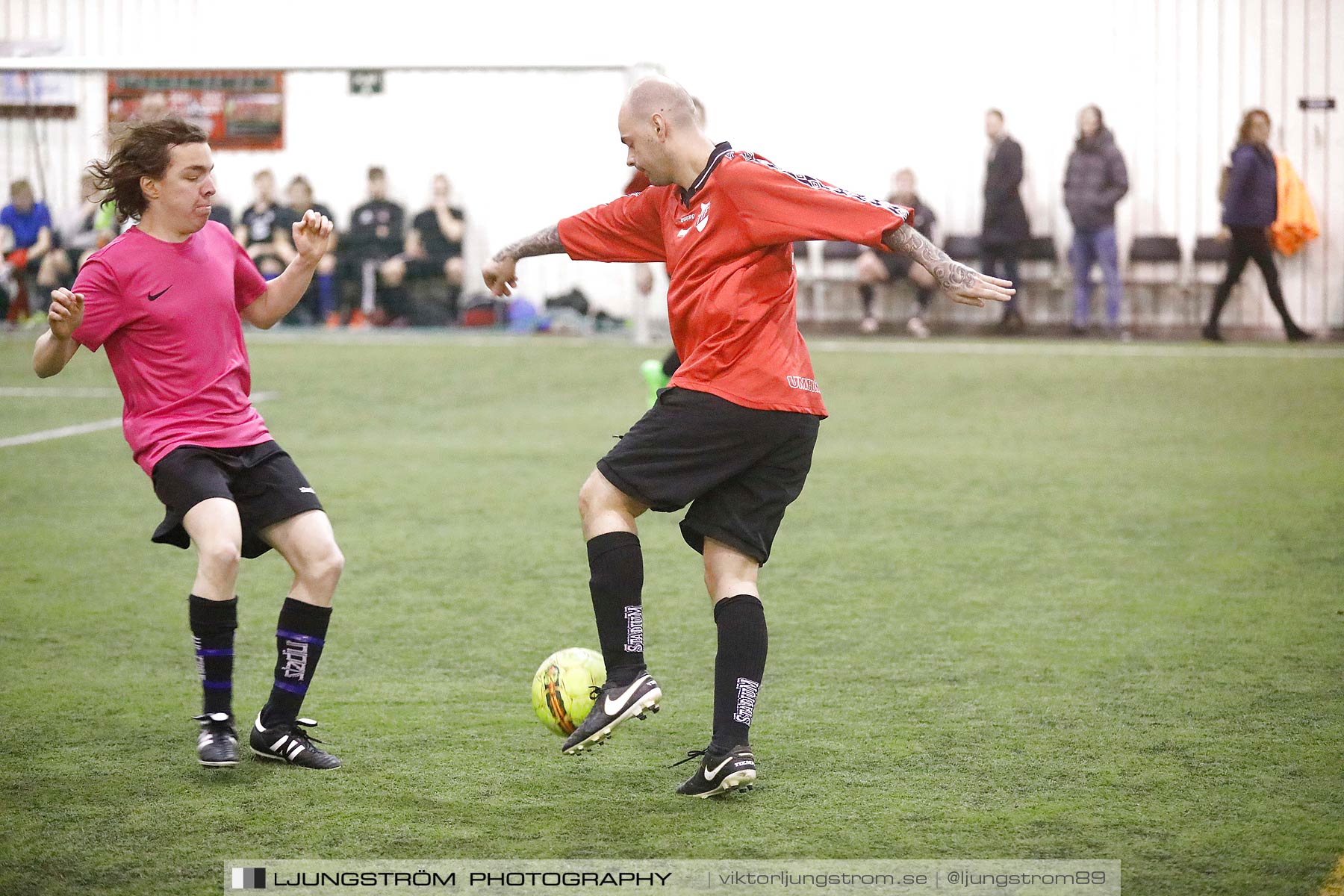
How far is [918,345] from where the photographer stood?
16.8m

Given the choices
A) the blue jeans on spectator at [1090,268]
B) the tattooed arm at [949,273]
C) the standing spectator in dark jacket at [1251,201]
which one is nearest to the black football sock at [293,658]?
the tattooed arm at [949,273]

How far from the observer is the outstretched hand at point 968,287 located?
3766 mm

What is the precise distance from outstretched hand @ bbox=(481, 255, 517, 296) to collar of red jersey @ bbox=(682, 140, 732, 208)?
69 centimetres

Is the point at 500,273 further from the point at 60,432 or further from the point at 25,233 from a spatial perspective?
the point at 25,233

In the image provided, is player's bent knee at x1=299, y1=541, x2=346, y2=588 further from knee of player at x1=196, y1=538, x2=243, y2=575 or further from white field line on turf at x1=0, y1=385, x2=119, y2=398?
white field line on turf at x1=0, y1=385, x2=119, y2=398

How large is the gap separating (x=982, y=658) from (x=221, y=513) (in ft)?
8.40

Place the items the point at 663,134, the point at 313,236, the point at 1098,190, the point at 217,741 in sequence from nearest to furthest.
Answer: the point at 663,134
the point at 217,741
the point at 313,236
the point at 1098,190

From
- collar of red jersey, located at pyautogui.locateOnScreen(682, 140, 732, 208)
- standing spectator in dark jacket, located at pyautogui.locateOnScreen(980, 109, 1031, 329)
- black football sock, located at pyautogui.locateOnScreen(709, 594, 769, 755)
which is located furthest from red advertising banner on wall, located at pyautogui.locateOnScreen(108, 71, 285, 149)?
black football sock, located at pyautogui.locateOnScreen(709, 594, 769, 755)

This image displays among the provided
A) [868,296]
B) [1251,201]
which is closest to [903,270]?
[868,296]

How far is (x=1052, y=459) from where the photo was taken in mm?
9758

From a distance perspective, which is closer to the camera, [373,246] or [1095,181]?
[1095,181]

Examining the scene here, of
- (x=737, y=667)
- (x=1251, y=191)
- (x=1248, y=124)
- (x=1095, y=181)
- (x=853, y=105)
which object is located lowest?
(x=737, y=667)

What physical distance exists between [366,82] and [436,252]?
7.18 ft

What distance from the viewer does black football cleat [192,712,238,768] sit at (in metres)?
4.12
